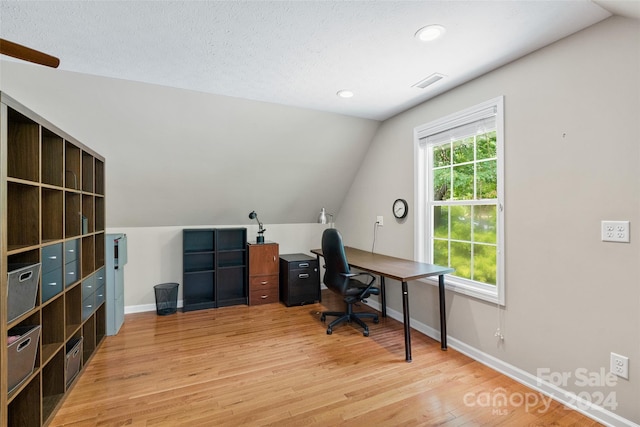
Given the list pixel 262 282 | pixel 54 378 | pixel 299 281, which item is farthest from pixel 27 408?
pixel 299 281

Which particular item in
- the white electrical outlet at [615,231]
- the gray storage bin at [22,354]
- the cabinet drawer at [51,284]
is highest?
the white electrical outlet at [615,231]

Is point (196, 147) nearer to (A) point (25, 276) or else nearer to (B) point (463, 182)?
(A) point (25, 276)

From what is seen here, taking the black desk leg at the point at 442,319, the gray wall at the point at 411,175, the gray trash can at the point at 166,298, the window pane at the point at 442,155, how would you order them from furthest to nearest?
the gray trash can at the point at 166,298
the window pane at the point at 442,155
the black desk leg at the point at 442,319
the gray wall at the point at 411,175

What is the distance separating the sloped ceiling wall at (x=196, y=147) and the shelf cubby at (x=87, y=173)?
18.0 inches

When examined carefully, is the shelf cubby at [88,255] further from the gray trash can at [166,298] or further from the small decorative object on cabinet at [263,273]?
the small decorative object on cabinet at [263,273]

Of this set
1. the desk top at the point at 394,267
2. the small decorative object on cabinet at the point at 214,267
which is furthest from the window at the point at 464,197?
the small decorative object on cabinet at the point at 214,267

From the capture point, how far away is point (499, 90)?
2340 millimetres

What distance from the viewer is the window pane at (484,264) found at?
99.0 inches

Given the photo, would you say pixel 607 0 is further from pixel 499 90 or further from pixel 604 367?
pixel 604 367

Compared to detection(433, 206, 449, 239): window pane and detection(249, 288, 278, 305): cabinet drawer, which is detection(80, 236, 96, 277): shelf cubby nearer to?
detection(249, 288, 278, 305): cabinet drawer

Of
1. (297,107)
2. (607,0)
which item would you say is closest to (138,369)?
(297,107)

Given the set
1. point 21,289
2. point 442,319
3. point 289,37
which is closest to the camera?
point 21,289

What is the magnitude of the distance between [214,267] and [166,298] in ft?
2.16

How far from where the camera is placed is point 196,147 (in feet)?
10.7
